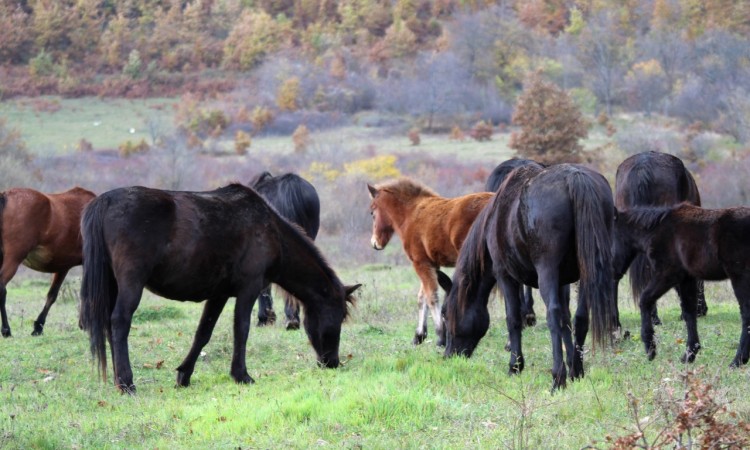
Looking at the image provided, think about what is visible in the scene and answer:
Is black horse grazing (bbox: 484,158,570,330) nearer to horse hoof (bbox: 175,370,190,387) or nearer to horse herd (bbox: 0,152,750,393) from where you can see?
horse herd (bbox: 0,152,750,393)

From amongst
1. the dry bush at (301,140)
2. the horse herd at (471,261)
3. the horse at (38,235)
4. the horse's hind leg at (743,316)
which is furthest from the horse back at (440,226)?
the dry bush at (301,140)

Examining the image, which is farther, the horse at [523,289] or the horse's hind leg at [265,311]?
the horse's hind leg at [265,311]

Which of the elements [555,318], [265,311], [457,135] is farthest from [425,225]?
[457,135]

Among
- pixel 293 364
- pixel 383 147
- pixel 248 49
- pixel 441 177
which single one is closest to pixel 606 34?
pixel 248 49

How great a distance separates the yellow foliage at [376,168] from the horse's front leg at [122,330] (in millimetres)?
32356

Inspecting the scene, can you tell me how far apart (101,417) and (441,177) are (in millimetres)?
36025

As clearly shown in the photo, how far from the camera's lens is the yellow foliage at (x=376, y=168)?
4119 cm

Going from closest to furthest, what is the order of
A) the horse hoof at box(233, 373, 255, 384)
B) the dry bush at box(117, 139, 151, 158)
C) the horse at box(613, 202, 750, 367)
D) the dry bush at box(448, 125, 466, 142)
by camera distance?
the horse hoof at box(233, 373, 255, 384), the horse at box(613, 202, 750, 367), the dry bush at box(117, 139, 151, 158), the dry bush at box(448, 125, 466, 142)

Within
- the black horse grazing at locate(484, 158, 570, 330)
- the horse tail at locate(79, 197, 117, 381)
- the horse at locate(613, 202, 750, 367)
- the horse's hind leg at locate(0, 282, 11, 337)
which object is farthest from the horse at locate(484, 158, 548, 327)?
the horse's hind leg at locate(0, 282, 11, 337)

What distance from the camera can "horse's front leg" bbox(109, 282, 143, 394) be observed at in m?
8.22

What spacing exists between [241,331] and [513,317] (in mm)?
2590

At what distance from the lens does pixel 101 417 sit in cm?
724

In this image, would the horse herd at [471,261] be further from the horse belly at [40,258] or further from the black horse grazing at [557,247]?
the horse belly at [40,258]

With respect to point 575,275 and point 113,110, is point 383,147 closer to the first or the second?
point 113,110
